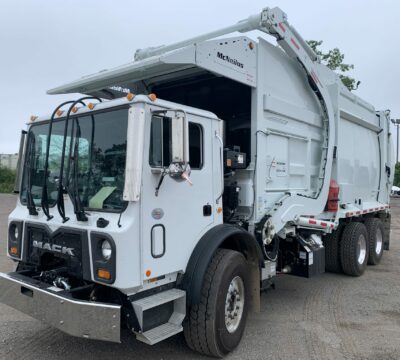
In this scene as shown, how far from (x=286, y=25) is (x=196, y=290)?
3570 millimetres

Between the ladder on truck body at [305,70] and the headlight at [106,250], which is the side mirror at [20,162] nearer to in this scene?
the headlight at [106,250]

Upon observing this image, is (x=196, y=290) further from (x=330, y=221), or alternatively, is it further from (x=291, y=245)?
(x=330, y=221)

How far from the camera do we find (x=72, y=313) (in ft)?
10.5

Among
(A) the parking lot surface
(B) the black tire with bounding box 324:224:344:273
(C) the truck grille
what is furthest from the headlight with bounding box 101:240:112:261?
(B) the black tire with bounding box 324:224:344:273

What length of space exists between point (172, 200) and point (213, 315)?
1.13 metres

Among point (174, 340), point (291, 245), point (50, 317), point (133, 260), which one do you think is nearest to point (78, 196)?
point (133, 260)

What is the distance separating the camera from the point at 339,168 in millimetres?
6543

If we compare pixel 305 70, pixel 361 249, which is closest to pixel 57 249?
pixel 305 70

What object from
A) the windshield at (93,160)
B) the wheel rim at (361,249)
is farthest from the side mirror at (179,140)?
the wheel rim at (361,249)

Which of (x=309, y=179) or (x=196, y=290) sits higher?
(x=309, y=179)

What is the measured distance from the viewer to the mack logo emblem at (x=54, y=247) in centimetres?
357

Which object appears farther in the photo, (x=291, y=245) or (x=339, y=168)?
(x=339, y=168)

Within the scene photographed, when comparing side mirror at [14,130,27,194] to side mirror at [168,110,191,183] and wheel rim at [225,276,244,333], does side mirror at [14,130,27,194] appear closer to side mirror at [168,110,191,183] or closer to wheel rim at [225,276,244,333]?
side mirror at [168,110,191,183]

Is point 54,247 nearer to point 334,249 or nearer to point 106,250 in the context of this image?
point 106,250
